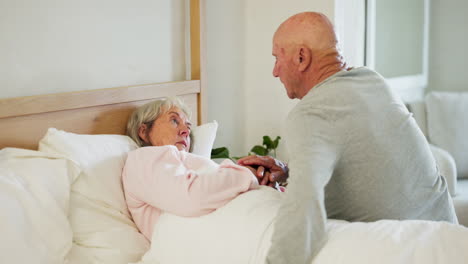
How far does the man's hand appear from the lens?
6.44ft

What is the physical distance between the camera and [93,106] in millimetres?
2146

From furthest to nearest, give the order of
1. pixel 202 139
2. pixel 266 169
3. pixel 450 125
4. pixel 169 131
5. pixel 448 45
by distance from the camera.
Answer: pixel 448 45 < pixel 450 125 < pixel 202 139 < pixel 169 131 < pixel 266 169

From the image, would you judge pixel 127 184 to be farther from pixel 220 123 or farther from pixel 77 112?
pixel 220 123

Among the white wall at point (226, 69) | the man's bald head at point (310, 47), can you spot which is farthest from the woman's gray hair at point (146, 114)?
the white wall at point (226, 69)

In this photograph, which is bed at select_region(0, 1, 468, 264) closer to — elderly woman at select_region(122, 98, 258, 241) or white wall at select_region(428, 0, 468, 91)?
elderly woman at select_region(122, 98, 258, 241)

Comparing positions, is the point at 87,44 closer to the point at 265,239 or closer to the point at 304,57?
the point at 304,57

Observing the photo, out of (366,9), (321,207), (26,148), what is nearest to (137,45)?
(26,148)

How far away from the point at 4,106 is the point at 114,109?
502 millimetres

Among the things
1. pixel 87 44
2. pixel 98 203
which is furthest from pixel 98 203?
pixel 87 44

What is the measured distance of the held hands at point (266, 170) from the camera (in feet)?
6.44

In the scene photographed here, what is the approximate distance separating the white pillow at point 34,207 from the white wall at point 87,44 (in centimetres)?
33

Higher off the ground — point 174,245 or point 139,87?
point 139,87

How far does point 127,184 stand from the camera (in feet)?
6.20

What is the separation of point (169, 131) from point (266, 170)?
40 centimetres
